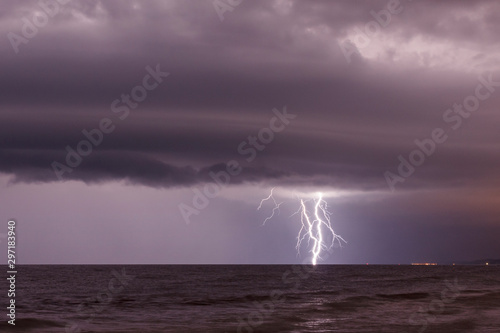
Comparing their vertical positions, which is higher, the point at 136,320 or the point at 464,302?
the point at 464,302

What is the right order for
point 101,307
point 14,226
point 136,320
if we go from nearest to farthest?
point 14,226
point 136,320
point 101,307

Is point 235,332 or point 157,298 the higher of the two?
point 157,298

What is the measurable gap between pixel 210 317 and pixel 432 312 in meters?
14.7

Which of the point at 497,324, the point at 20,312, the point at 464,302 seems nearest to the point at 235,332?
the point at 497,324

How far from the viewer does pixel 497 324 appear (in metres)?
32.8

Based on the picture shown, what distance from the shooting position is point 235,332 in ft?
102

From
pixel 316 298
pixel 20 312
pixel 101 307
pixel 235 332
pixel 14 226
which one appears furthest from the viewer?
pixel 316 298

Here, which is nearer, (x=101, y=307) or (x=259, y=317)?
(x=259, y=317)

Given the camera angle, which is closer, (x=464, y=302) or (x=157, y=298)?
(x=464, y=302)

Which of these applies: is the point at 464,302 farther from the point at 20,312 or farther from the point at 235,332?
the point at 20,312

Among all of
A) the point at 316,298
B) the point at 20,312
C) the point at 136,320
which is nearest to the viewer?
the point at 136,320

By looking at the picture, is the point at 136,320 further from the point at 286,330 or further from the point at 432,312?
the point at 432,312

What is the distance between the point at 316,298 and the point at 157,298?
1422 centimetres

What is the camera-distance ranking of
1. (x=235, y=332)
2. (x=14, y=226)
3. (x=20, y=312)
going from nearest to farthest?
(x=14, y=226) → (x=235, y=332) → (x=20, y=312)
